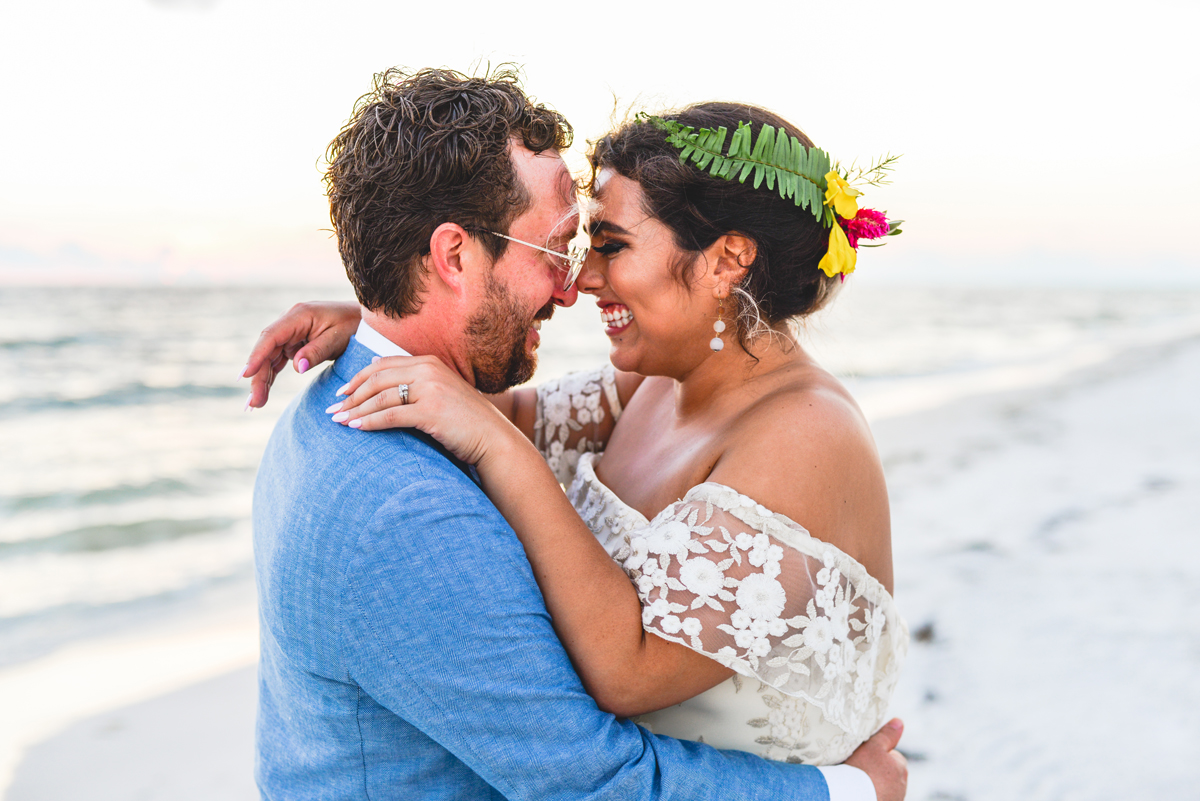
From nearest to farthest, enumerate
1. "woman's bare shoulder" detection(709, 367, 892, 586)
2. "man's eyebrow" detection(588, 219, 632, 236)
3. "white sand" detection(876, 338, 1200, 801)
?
"woman's bare shoulder" detection(709, 367, 892, 586), "man's eyebrow" detection(588, 219, 632, 236), "white sand" detection(876, 338, 1200, 801)

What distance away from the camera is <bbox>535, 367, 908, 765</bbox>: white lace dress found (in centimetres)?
192

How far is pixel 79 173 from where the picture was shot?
1895 centimetres

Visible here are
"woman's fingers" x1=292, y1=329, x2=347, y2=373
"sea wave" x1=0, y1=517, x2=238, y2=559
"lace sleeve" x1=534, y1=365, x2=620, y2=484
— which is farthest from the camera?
"sea wave" x1=0, y1=517, x2=238, y2=559

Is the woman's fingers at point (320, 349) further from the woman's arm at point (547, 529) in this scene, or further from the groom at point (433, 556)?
the woman's arm at point (547, 529)

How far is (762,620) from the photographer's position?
1934 millimetres

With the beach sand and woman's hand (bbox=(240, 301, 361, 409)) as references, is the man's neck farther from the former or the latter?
the beach sand

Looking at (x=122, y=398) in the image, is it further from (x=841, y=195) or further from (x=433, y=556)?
(x=433, y=556)

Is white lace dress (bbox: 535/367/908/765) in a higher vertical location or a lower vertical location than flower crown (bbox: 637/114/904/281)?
lower

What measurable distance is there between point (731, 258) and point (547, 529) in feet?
3.59

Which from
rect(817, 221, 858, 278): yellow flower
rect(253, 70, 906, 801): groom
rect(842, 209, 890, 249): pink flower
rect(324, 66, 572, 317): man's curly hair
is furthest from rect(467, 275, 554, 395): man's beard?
rect(842, 209, 890, 249): pink flower

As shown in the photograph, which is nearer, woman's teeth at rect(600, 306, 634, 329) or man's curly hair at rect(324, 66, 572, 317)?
man's curly hair at rect(324, 66, 572, 317)

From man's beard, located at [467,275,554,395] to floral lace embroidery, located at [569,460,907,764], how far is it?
0.55 m

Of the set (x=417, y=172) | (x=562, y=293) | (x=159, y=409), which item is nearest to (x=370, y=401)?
(x=417, y=172)


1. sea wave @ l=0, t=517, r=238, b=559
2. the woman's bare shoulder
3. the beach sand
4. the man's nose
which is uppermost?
the man's nose
